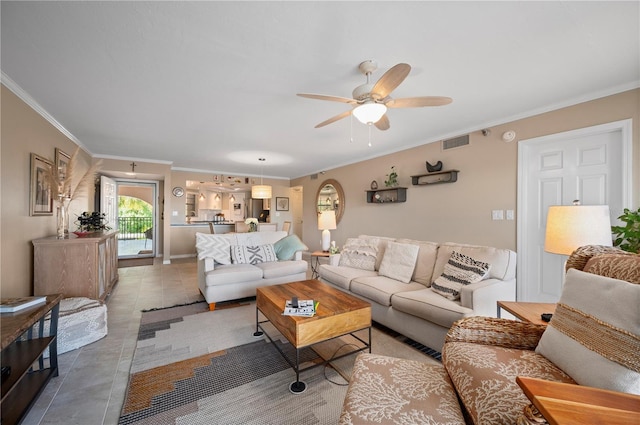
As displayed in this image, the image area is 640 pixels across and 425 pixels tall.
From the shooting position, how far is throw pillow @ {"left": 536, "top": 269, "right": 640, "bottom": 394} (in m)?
0.85

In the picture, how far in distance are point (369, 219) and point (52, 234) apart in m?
4.85

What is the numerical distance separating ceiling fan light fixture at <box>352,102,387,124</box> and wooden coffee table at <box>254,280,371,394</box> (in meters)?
1.51

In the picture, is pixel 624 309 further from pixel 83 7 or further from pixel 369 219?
pixel 369 219

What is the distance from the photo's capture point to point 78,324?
7.28ft

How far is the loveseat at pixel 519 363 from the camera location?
2.93 feet

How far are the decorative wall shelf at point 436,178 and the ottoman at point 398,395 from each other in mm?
2974

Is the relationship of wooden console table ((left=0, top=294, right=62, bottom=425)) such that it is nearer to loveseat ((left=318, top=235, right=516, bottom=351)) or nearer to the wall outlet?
loveseat ((left=318, top=235, right=516, bottom=351))

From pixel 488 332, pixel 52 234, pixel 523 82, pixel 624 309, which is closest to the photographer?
pixel 624 309

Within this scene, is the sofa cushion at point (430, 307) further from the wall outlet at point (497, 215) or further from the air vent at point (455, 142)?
the air vent at point (455, 142)

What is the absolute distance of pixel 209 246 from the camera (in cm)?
351

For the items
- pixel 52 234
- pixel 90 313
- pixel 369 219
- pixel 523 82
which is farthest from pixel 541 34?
pixel 52 234

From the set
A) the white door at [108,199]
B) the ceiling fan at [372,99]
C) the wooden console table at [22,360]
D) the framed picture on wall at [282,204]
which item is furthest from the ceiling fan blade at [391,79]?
the framed picture on wall at [282,204]

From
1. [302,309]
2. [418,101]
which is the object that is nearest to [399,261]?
[302,309]

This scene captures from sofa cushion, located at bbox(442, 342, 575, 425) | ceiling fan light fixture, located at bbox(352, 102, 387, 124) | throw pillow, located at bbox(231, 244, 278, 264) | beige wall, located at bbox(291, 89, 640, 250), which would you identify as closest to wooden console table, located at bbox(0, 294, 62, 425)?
throw pillow, located at bbox(231, 244, 278, 264)
